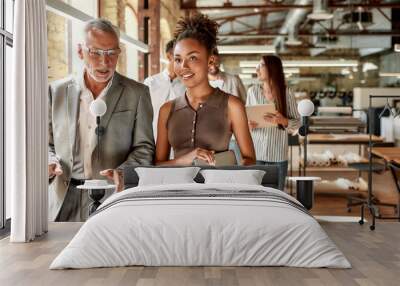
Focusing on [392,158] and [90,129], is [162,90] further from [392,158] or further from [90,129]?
[392,158]

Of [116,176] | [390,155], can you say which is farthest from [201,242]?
[390,155]

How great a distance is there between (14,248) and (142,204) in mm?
1290

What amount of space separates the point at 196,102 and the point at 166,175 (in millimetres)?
830

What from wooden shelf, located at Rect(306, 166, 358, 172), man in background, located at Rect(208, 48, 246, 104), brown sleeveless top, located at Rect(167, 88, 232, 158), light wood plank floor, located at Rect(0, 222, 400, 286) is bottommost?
light wood plank floor, located at Rect(0, 222, 400, 286)

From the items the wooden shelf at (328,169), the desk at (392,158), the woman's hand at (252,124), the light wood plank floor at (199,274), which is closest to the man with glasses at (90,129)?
the woman's hand at (252,124)

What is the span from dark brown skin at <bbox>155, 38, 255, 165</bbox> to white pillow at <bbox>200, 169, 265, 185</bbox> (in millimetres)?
248

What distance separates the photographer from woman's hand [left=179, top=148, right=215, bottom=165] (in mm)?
6398

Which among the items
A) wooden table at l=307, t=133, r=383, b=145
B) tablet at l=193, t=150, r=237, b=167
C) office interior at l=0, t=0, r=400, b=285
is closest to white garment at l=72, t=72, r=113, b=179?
office interior at l=0, t=0, r=400, b=285

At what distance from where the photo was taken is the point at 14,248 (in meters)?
5.33

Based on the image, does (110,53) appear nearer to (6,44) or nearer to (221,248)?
(6,44)

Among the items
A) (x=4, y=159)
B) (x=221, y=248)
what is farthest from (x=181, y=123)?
(x=221, y=248)

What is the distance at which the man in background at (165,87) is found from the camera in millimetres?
6543

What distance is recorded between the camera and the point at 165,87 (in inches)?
263

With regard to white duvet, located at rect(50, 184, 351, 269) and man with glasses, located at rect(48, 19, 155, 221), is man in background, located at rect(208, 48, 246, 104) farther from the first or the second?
white duvet, located at rect(50, 184, 351, 269)
